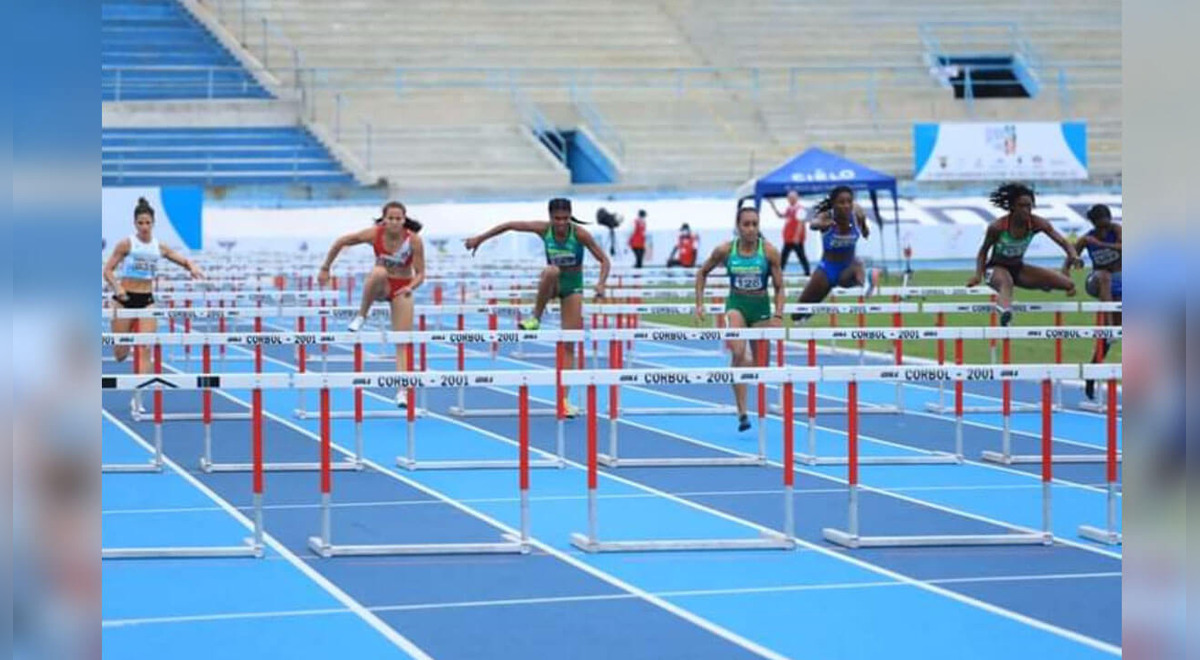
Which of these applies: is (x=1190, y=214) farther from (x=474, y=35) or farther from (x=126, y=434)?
(x=474, y=35)

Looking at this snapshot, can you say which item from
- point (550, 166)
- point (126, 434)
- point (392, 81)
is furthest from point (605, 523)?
point (392, 81)

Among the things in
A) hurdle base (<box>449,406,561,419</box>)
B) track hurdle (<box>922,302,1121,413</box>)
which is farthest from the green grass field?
hurdle base (<box>449,406,561,419</box>)

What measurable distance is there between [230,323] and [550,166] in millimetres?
18217

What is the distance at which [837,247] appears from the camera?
18109 millimetres

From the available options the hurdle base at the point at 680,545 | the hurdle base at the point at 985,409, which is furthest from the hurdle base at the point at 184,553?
the hurdle base at the point at 985,409

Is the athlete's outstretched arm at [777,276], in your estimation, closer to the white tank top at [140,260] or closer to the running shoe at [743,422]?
the running shoe at [743,422]

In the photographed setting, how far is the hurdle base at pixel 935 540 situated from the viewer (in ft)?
33.0

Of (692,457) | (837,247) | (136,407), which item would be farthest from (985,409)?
(136,407)

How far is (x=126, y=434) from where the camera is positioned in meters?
15.8

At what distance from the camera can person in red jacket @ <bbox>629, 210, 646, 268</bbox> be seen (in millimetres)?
36594

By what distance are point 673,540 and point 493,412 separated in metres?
7.48

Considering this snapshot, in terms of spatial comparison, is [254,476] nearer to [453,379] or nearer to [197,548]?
[197,548]

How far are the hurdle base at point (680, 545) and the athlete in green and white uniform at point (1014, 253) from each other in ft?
21.4

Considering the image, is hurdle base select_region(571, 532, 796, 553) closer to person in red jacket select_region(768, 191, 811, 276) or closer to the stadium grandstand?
person in red jacket select_region(768, 191, 811, 276)
